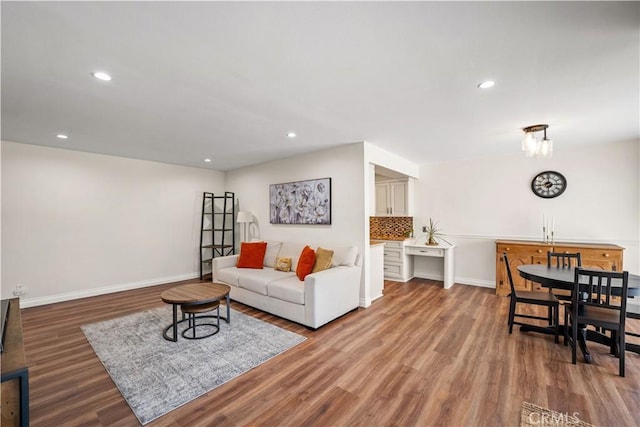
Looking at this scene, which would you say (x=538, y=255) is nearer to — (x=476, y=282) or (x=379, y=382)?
(x=476, y=282)

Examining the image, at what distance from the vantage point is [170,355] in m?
2.61

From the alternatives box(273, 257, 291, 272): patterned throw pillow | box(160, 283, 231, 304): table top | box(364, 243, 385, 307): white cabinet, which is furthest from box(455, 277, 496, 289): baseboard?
box(160, 283, 231, 304): table top

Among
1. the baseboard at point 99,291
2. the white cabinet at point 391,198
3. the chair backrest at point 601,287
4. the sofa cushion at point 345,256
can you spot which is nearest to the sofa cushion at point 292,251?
the sofa cushion at point 345,256

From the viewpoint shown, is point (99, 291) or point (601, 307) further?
point (99, 291)

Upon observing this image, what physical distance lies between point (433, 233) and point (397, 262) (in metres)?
0.95

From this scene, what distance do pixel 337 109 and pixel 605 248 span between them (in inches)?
166

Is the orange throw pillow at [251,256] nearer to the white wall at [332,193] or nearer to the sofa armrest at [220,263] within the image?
the sofa armrest at [220,263]

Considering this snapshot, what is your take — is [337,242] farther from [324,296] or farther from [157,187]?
[157,187]

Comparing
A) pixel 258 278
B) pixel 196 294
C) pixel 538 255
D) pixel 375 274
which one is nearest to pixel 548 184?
pixel 538 255

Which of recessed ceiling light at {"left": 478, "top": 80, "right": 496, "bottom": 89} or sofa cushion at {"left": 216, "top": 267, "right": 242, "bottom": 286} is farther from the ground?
recessed ceiling light at {"left": 478, "top": 80, "right": 496, "bottom": 89}

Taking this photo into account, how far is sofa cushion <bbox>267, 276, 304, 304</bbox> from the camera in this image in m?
3.30

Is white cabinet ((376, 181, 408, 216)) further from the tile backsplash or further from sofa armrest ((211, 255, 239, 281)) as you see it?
sofa armrest ((211, 255, 239, 281))

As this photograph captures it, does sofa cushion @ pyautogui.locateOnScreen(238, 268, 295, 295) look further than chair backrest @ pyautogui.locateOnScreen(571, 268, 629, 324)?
Yes

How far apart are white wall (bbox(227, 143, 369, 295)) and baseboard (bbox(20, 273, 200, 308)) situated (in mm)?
1838
